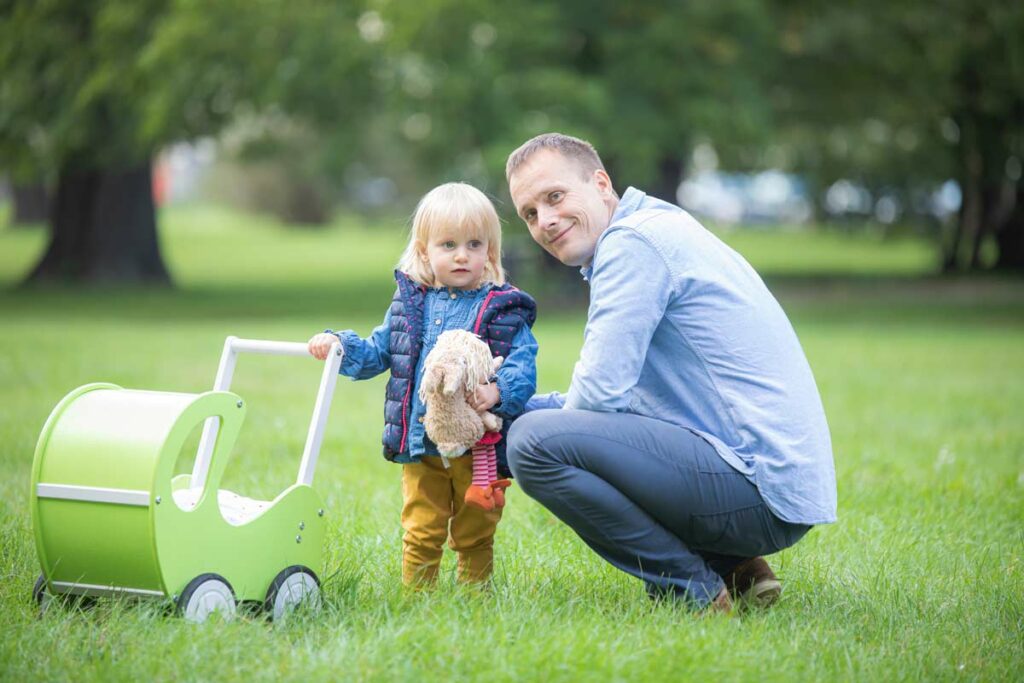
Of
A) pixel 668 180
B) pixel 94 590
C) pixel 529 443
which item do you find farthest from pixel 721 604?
pixel 668 180

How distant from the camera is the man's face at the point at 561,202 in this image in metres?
3.81

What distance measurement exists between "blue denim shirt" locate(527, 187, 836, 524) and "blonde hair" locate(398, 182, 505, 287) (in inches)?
16.5

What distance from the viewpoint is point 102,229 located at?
23.1m

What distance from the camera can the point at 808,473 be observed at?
11.9ft

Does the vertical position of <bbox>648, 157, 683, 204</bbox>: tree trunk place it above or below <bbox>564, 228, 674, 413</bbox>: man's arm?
above

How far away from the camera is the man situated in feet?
11.9

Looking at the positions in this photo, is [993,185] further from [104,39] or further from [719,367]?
[719,367]

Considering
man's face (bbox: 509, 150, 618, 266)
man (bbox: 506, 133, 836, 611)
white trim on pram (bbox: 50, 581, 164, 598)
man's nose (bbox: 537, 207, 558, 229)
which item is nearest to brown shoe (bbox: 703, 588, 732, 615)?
man (bbox: 506, 133, 836, 611)

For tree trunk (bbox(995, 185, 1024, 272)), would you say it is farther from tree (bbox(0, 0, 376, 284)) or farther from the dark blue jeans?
the dark blue jeans

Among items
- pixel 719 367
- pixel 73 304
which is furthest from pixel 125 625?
pixel 73 304

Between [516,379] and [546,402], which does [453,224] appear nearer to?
[516,379]

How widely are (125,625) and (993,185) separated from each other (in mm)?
26639

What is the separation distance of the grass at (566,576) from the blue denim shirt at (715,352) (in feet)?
1.56

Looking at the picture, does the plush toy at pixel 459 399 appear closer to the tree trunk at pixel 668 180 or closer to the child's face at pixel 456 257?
the child's face at pixel 456 257
